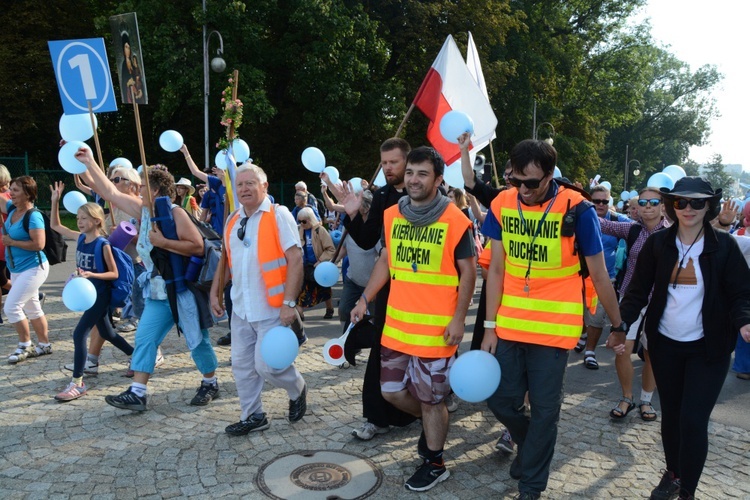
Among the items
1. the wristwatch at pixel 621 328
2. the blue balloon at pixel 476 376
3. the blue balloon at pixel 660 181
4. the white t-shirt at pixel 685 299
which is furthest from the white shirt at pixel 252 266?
the blue balloon at pixel 660 181

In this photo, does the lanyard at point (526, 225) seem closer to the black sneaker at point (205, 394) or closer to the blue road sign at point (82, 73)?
the black sneaker at point (205, 394)

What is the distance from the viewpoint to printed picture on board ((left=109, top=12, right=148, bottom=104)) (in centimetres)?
471

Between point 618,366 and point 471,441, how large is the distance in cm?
149

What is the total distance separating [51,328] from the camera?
7379 millimetres

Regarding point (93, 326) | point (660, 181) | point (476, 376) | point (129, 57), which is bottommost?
point (93, 326)

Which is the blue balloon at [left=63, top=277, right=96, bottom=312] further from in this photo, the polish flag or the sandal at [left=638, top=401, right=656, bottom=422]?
the sandal at [left=638, top=401, right=656, bottom=422]

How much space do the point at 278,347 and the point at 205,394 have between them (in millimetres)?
1535

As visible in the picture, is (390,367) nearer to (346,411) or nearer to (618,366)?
(346,411)

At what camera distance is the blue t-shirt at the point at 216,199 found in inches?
330

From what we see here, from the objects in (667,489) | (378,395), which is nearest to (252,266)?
(378,395)

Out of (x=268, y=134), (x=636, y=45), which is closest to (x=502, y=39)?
(x=268, y=134)

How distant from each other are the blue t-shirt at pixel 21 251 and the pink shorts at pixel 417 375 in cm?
414

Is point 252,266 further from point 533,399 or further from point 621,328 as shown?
point 621,328

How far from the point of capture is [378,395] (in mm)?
4273
